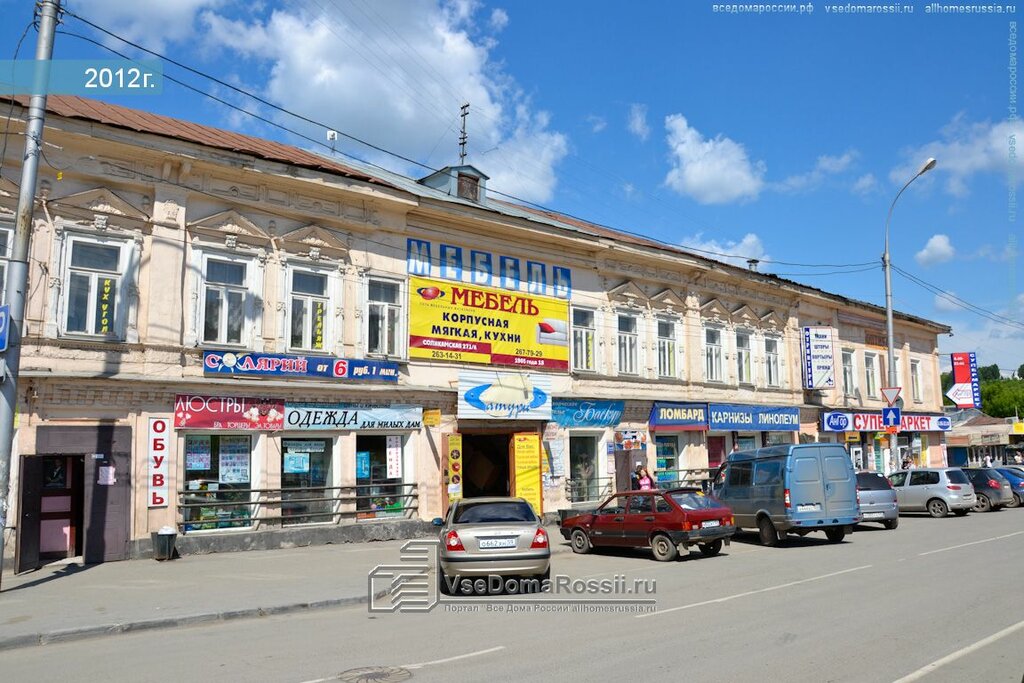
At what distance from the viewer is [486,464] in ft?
80.9

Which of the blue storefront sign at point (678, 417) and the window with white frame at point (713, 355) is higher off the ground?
the window with white frame at point (713, 355)

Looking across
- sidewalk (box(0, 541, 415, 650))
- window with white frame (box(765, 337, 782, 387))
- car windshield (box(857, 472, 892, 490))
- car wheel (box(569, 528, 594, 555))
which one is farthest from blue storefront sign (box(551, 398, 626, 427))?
window with white frame (box(765, 337, 782, 387))

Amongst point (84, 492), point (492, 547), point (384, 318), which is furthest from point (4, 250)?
point (492, 547)

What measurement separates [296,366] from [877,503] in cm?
1561

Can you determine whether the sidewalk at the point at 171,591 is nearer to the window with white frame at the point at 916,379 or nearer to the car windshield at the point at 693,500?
the car windshield at the point at 693,500

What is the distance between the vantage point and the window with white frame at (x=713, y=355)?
29566 millimetres

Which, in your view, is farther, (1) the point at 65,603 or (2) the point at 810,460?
(2) the point at 810,460

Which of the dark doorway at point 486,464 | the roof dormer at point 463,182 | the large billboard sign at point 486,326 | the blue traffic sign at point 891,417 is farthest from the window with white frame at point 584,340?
the blue traffic sign at point 891,417

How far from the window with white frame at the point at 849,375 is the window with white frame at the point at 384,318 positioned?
78.0 ft

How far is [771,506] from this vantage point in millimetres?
18766

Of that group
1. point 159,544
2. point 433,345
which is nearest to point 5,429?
point 159,544

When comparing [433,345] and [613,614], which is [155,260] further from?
[613,614]

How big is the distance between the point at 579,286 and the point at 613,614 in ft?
52.6

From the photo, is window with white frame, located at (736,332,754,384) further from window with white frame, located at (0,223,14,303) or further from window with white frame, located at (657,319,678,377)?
window with white frame, located at (0,223,14,303)
